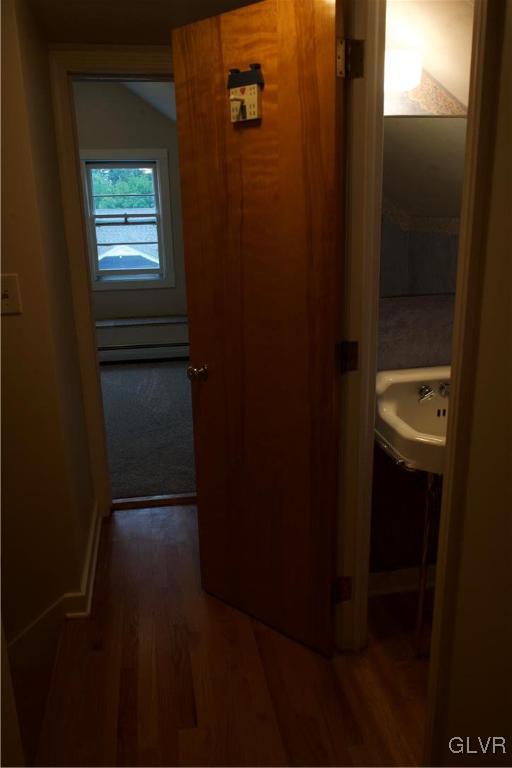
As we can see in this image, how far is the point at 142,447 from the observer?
377cm

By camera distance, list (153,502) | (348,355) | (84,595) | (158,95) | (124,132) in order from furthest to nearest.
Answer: (124,132), (158,95), (153,502), (84,595), (348,355)

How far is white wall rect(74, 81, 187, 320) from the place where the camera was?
5.55 meters

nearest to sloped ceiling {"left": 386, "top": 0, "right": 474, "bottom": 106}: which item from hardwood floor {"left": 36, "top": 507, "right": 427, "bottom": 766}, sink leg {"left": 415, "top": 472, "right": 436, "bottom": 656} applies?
sink leg {"left": 415, "top": 472, "right": 436, "bottom": 656}

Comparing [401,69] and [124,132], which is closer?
[401,69]

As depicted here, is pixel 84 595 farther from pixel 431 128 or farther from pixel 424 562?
pixel 431 128

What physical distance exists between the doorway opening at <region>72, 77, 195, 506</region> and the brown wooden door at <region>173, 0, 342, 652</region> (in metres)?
2.78

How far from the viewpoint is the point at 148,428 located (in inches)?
162

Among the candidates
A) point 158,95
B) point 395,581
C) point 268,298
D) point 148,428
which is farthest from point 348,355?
point 158,95

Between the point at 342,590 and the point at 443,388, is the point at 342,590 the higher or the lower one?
the lower one

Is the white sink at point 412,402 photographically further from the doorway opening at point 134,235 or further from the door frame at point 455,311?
the doorway opening at point 134,235

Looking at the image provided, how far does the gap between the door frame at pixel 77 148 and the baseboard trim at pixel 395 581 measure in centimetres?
144

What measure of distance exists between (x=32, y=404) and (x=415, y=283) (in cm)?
138

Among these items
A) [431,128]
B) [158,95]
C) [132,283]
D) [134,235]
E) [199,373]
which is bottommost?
[132,283]

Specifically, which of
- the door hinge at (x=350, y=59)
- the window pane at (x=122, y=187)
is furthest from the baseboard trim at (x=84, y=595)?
the window pane at (x=122, y=187)
